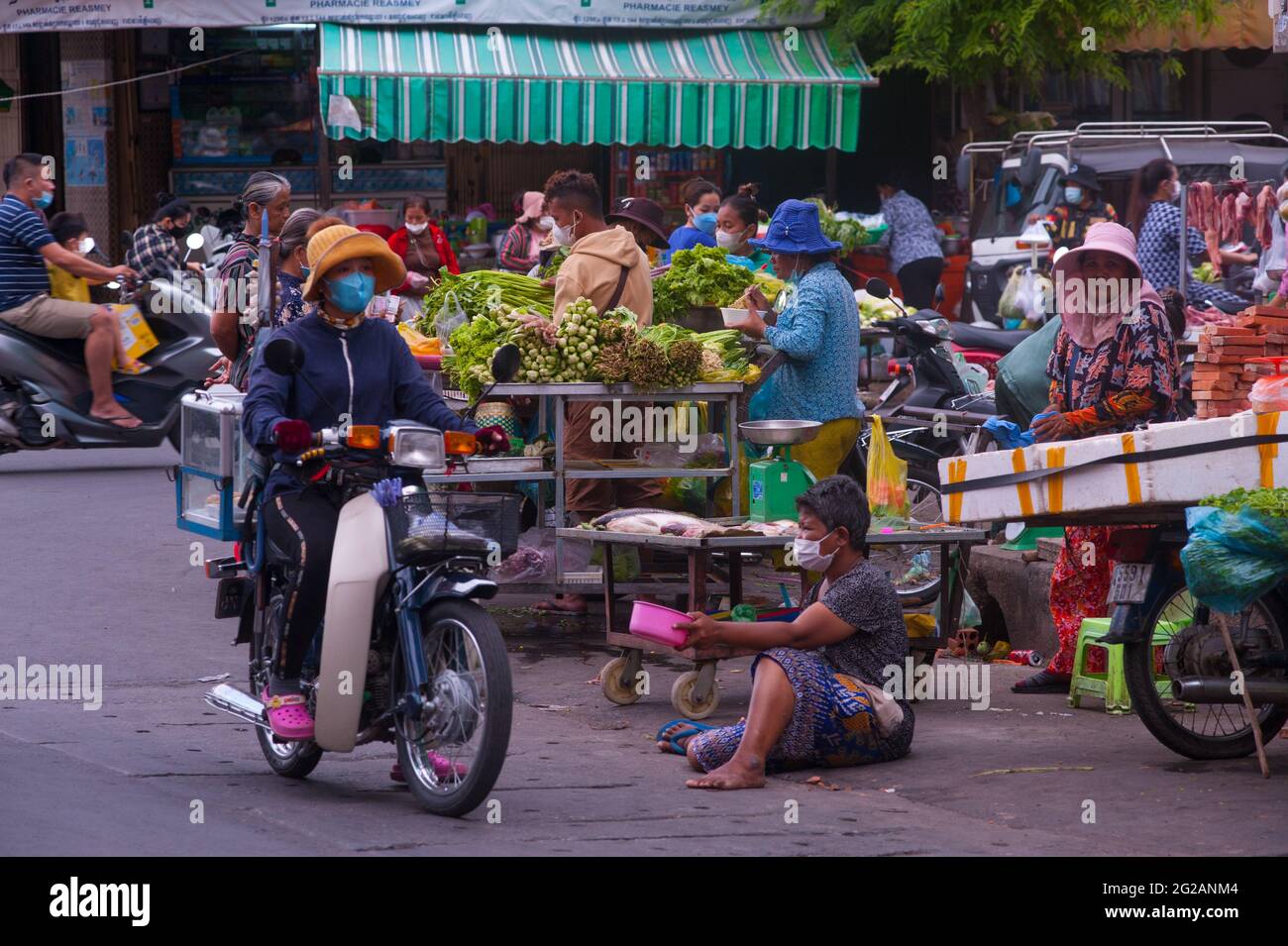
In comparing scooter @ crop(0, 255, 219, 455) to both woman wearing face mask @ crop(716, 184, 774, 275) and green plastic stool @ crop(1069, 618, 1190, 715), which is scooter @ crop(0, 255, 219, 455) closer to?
woman wearing face mask @ crop(716, 184, 774, 275)

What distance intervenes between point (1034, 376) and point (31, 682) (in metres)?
4.70

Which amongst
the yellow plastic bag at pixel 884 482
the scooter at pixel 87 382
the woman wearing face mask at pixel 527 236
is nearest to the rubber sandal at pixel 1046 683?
the yellow plastic bag at pixel 884 482

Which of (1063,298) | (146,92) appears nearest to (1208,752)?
(1063,298)

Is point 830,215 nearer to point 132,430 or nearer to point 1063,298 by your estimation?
point 132,430

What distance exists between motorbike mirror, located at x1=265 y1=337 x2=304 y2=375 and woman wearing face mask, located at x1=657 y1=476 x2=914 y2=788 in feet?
5.59

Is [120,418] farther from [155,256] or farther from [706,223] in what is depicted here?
[706,223]

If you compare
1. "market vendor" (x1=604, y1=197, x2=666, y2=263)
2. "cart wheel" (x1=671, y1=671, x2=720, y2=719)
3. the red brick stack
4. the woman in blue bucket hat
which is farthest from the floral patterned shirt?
"market vendor" (x1=604, y1=197, x2=666, y2=263)

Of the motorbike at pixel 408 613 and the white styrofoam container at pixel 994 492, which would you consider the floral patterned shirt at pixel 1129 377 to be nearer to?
the white styrofoam container at pixel 994 492

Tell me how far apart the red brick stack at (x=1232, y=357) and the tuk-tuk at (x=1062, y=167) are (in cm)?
963

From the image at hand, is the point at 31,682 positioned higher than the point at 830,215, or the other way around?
the point at 830,215

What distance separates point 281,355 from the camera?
17.6ft

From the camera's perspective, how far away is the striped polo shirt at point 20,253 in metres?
12.0

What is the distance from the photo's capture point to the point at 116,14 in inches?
749

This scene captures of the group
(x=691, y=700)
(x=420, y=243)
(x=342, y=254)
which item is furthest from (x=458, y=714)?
(x=420, y=243)
